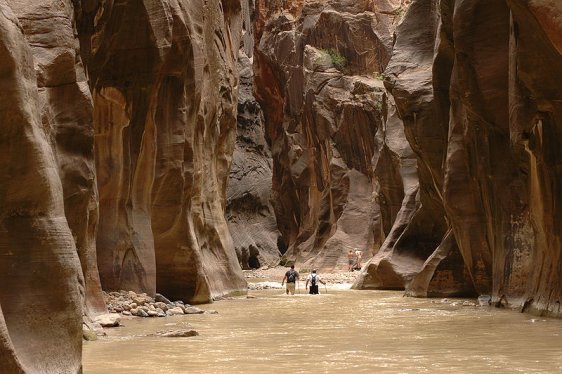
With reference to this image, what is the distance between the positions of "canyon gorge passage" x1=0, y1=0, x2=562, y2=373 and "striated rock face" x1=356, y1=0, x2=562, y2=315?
43 mm

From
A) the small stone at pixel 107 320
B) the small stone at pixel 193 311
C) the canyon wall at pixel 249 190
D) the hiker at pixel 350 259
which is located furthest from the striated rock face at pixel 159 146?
the canyon wall at pixel 249 190

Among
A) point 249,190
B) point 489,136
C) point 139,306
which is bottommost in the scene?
point 139,306

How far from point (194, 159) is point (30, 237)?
1436 cm

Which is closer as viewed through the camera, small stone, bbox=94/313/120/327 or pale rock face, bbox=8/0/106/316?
pale rock face, bbox=8/0/106/316

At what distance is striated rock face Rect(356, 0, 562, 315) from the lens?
13.0m

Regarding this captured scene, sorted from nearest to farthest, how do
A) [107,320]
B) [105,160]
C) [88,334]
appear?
[88,334], [107,320], [105,160]

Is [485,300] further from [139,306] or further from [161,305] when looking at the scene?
[139,306]

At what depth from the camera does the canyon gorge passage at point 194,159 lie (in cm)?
587

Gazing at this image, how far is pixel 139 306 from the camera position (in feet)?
49.6

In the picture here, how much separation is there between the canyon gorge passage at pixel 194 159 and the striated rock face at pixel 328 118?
22.5ft

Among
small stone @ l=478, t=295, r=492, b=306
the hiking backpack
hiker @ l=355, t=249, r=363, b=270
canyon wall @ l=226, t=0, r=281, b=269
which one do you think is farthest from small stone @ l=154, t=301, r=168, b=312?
canyon wall @ l=226, t=0, r=281, b=269

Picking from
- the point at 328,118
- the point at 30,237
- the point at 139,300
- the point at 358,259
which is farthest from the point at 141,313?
the point at 328,118

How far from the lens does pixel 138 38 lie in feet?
54.2

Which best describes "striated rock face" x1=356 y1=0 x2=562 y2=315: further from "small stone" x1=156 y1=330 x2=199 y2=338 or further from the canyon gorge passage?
"small stone" x1=156 y1=330 x2=199 y2=338
